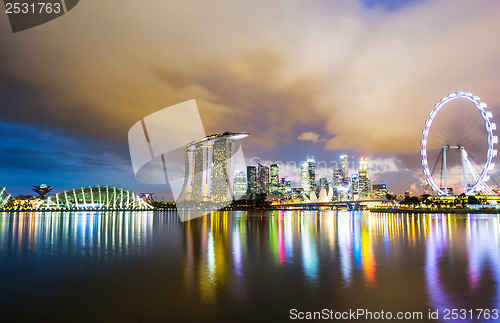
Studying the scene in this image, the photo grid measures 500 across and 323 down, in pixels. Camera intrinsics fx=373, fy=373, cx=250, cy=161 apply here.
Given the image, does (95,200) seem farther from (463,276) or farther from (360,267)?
(463,276)

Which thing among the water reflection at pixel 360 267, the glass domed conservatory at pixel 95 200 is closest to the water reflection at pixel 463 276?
the water reflection at pixel 360 267

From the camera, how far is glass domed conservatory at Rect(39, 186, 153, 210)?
568 ft

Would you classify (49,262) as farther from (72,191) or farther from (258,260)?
(72,191)

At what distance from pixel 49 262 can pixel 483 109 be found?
9048 cm

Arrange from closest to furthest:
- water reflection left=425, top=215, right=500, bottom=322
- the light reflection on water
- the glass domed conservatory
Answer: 1. the light reflection on water
2. water reflection left=425, top=215, right=500, bottom=322
3. the glass domed conservatory

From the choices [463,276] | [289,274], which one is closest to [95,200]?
[289,274]

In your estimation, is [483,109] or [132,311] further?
[483,109]

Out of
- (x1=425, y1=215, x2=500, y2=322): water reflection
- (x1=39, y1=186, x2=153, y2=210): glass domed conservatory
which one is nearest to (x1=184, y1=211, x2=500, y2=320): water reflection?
(x1=425, y1=215, x2=500, y2=322): water reflection

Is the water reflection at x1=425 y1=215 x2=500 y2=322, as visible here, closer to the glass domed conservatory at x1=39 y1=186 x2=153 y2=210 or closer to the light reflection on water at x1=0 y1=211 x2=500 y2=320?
the light reflection on water at x1=0 y1=211 x2=500 y2=320

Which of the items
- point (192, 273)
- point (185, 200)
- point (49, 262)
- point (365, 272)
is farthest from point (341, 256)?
point (185, 200)

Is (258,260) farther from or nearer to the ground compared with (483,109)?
nearer to the ground

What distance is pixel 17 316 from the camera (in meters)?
10.6

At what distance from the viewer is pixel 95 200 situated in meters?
182

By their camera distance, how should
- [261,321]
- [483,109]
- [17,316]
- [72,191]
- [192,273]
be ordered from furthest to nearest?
[72,191] → [483,109] → [192,273] → [17,316] → [261,321]
